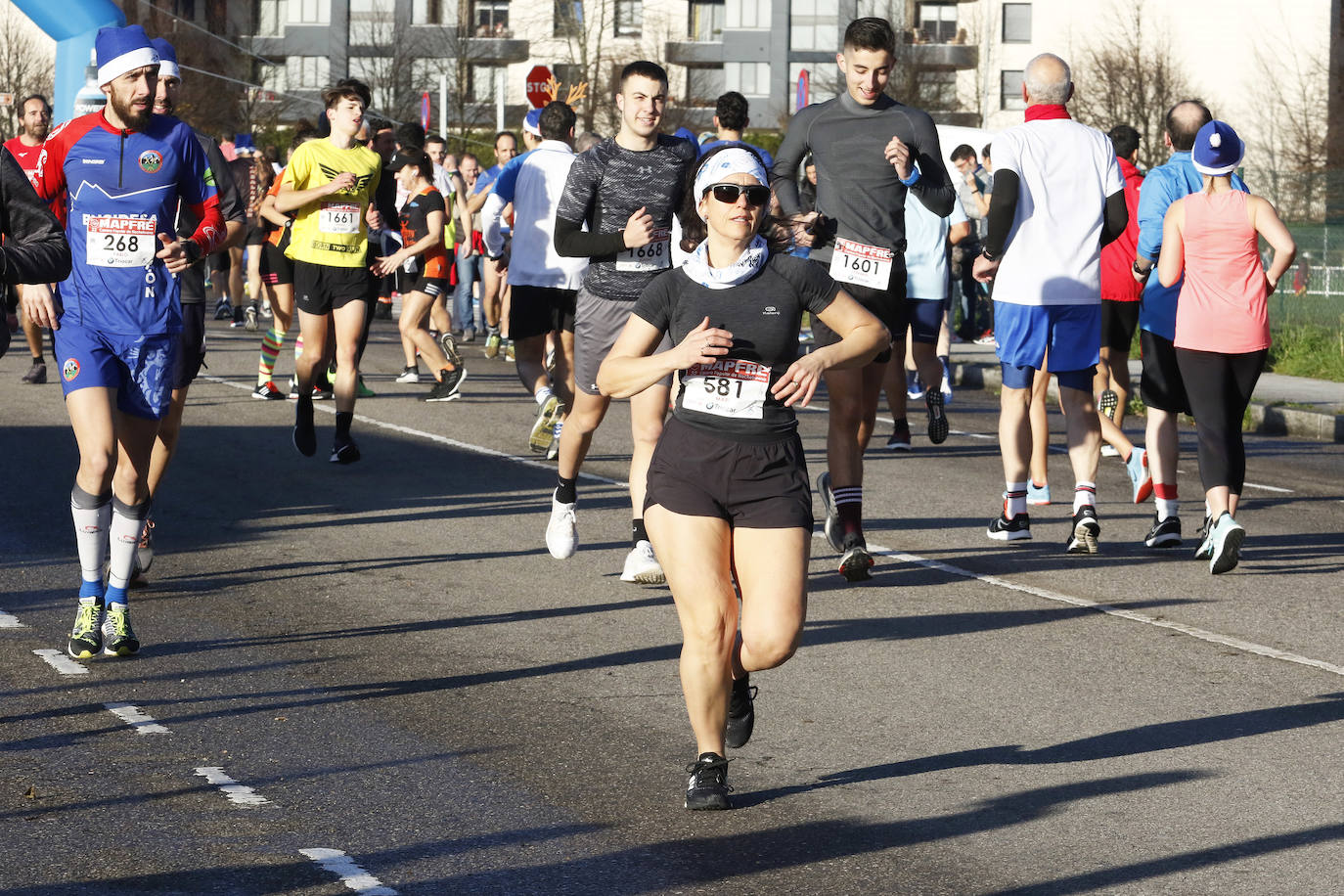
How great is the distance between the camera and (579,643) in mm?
7367

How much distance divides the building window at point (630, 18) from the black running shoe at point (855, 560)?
77.8m

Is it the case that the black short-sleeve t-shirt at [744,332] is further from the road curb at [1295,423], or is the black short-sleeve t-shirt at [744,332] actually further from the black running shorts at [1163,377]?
the road curb at [1295,423]

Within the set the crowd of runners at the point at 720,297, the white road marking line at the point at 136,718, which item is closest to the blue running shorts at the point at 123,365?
the crowd of runners at the point at 720,297

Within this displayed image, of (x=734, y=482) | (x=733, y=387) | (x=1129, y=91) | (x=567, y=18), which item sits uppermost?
(x=567, y=18)

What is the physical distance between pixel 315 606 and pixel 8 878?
3.47 metres

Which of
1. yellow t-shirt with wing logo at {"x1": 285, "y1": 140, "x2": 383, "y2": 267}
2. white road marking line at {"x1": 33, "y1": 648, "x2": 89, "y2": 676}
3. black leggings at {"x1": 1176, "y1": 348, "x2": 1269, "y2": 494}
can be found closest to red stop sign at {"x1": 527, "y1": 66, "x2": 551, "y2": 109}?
yellow t-shirt with wing logo at {"x1": 285, "y1": 140, "x2": 383, "y2": 267}

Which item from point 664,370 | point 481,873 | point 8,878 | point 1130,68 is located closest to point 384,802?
point 481,873

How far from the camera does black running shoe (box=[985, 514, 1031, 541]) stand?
9.80 meters

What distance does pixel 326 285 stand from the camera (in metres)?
12.2

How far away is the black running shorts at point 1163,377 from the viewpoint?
969 centimetres

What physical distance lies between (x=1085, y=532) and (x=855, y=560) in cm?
153

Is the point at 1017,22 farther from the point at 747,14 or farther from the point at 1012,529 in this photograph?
the point at 1012,529

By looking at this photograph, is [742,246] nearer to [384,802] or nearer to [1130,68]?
[384,802]

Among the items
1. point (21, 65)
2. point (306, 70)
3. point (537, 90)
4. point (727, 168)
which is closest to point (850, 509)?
point (727, 168)
